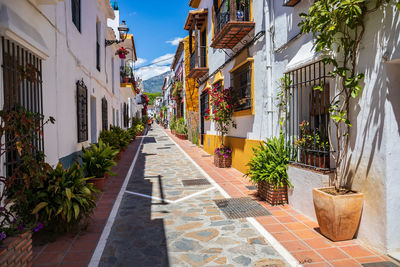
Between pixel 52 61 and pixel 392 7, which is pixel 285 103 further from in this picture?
pixel 52 61

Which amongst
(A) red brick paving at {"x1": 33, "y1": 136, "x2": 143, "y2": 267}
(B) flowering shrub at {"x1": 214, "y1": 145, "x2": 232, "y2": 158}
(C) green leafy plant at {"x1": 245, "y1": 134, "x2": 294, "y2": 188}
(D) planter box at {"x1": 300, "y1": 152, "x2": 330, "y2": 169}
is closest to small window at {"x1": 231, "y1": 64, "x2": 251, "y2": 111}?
(B) flowering shrub at {"x1": 214, "y1": 145, "x2": 232, "y2": 158}

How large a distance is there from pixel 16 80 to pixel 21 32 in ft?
2.15

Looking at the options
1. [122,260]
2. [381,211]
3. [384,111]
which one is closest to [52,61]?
[122,260]

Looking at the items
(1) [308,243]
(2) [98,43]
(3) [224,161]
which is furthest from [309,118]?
(2) [98,43]

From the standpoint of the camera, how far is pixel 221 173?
30.1 feet

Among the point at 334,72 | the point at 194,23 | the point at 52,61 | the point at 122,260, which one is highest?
the point at 194,23

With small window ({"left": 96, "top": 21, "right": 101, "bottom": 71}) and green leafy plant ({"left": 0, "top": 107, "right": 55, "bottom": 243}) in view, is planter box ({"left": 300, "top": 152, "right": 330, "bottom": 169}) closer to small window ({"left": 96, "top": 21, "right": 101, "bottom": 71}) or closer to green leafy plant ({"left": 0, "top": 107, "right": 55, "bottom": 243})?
green leafy plant ({"left": 0, "top": 107, "right": 55, "bottom": 243})

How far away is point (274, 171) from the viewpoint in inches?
219

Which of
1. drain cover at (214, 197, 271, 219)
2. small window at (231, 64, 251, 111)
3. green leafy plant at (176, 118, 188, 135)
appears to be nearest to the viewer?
drain cover at (214, 197, 271, 219)

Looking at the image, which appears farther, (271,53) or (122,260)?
(271,53)

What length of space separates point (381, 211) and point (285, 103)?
120 inches

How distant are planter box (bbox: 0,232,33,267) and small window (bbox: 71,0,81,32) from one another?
5880mm

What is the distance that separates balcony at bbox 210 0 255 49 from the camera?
25.6ft

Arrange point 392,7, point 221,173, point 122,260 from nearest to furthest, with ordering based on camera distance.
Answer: point 392,7 → point 122,260 → point 221,173
